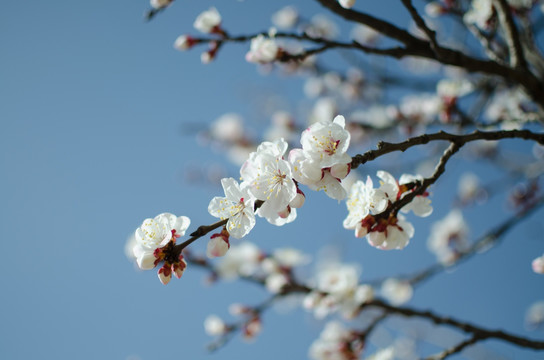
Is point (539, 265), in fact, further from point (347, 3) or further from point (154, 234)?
point (154, 234)

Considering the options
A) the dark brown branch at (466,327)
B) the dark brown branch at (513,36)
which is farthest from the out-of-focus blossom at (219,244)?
the dark brown branch at (513,36)

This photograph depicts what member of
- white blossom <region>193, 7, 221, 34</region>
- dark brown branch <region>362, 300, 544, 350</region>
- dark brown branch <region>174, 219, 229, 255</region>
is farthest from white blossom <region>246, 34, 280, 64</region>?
dark brown branch <region>362, 300, 544, 350</region>

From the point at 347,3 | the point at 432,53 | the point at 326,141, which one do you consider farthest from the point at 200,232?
the point at 432,53

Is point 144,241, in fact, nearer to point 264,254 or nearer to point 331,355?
point 331,355

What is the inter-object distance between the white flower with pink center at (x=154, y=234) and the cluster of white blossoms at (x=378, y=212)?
0.51m

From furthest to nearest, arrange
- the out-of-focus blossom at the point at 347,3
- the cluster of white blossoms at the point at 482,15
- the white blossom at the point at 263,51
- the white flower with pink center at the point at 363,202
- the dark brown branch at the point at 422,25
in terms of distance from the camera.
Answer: the cluster of white blossoms at the point at 482,15 → the white blossom at the point at 263,51 → the out-of-focus blossom at the point at 347,3 → the dark brown branch at the point at 422,25 → the white flower with pink center at the point at 363,202

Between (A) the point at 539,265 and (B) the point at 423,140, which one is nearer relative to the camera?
(B) the point at 423,140

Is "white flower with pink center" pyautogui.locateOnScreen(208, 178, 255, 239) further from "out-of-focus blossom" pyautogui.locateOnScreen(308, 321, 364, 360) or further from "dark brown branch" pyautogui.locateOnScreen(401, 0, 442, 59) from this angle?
"out-of-focus blossom" pyautogui.locateOnScreen(308, 321, 364, 360)

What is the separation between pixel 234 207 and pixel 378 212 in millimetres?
428

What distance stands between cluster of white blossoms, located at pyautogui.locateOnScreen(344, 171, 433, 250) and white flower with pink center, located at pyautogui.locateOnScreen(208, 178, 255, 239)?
32cm

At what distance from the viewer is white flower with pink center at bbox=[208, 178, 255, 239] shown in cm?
104

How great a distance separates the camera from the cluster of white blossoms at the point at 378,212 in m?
1.11

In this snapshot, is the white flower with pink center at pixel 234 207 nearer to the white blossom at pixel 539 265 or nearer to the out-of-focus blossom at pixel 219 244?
the out-of-focus blossom at pixel 219 244

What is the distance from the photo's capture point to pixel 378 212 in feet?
3.63
